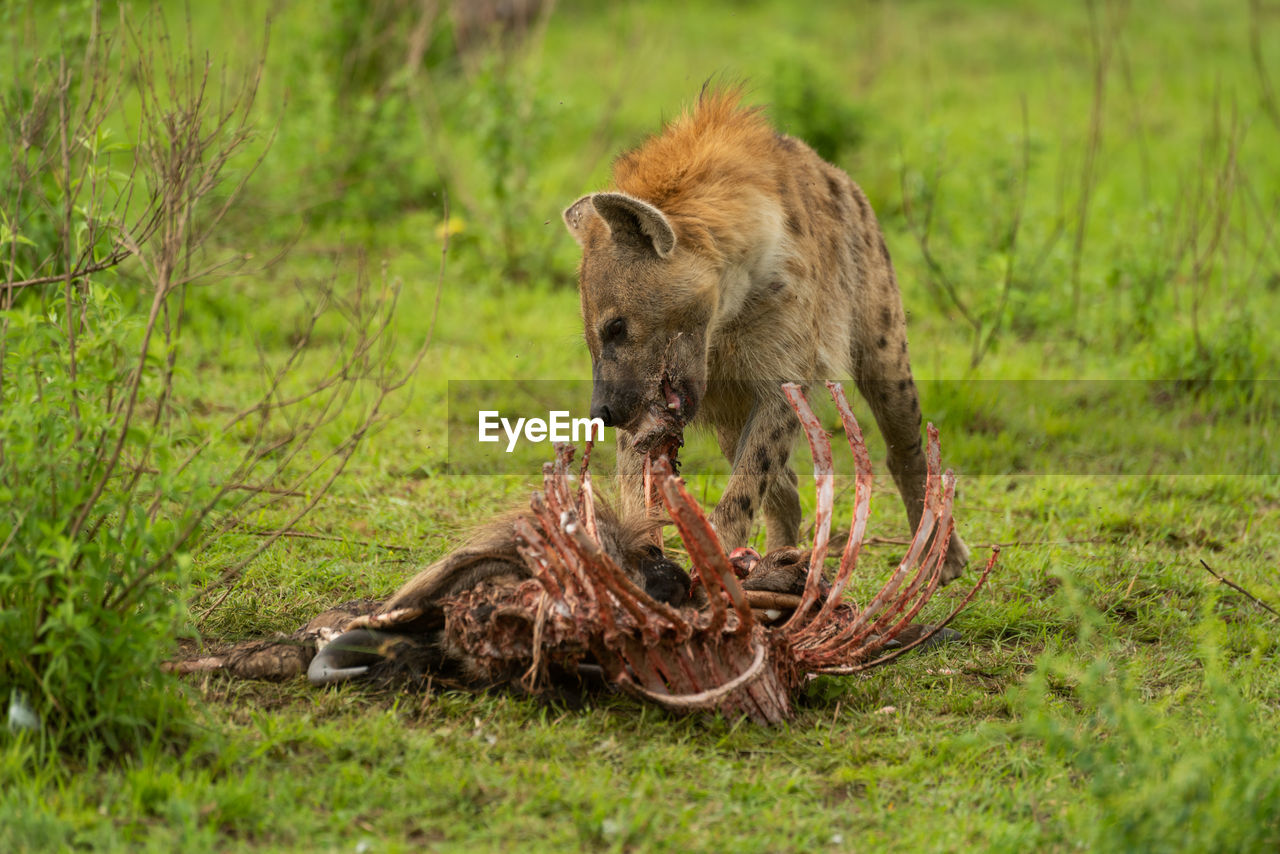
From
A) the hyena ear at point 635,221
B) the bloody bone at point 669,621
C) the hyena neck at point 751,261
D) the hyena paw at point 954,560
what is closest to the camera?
the bloody bone at point 669,621

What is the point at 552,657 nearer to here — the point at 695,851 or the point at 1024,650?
the point at 695,851

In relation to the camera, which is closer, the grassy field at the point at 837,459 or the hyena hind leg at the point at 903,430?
the grassy field at the point at 837,459

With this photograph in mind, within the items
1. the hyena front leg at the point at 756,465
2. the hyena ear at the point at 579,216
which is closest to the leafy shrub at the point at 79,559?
the hyena ear at the point at 579,216

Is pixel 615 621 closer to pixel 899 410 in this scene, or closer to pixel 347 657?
pixel 347 657

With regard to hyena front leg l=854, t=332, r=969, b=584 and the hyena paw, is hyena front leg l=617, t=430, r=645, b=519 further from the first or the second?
the hyena paw

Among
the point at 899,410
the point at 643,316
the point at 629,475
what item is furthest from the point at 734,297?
the point at 899,410

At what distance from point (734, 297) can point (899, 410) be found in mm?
1205

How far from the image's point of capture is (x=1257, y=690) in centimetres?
399

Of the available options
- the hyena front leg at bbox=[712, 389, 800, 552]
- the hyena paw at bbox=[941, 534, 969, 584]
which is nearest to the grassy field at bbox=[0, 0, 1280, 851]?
the hyena paw at bbox=[941, 534, 969, 584]

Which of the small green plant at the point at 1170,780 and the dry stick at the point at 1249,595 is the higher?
the small green plant at the point at 1170,780

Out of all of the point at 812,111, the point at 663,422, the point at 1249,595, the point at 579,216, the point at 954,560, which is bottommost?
the point at 954,560

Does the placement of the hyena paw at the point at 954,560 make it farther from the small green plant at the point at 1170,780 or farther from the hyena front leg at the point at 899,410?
the small green plant at the point at 1170,780

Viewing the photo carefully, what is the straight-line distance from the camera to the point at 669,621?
3.36 metres

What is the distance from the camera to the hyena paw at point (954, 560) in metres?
5.21
